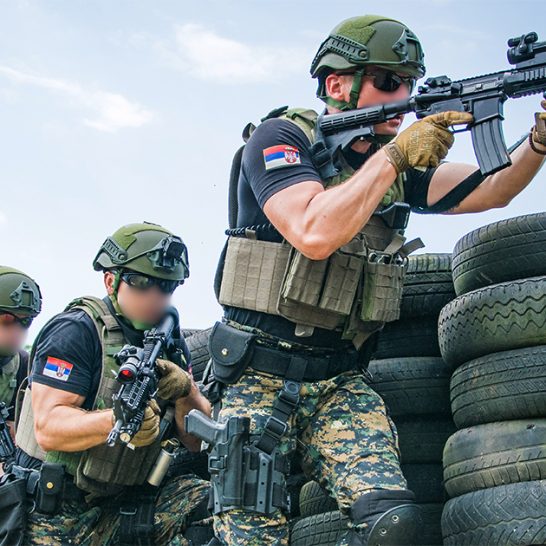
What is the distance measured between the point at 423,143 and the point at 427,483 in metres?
1.96

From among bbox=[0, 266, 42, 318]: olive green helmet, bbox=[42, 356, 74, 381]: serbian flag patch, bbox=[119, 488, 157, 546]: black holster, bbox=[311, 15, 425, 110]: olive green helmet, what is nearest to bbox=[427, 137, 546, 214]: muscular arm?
bbox=[311, 15, 425, 110]: olive green helmet

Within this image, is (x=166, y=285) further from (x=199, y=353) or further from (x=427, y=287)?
(x=427, y=287)

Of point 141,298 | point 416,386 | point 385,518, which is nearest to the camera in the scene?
point 385,518

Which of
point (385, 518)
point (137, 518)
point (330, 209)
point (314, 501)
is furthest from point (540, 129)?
point (137, 518)

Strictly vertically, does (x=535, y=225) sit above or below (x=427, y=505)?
above

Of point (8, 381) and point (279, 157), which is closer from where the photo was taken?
point (279, 157)

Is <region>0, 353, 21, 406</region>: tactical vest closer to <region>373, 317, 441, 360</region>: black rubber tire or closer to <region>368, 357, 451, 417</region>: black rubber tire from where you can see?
<region>373, 317, 441, 360</region>: black rubber tire

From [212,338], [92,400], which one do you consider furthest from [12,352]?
[212,338]

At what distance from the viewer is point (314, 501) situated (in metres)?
5.63

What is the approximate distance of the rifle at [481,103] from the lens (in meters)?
4.24

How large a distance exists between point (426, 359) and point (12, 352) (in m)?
2.92

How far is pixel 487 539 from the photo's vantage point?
4.37 meters

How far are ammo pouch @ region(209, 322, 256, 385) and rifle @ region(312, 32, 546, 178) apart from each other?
0.79 meters

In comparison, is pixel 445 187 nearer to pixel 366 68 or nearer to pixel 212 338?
pixel 366 68
